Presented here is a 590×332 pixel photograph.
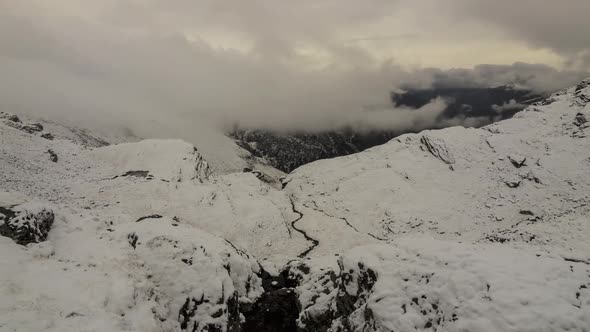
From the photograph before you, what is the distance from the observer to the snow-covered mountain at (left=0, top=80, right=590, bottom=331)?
1484 centimetres

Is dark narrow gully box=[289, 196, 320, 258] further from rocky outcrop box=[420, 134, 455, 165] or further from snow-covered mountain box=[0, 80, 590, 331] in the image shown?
rocky outcrop box=[420, 134, 455, 165]

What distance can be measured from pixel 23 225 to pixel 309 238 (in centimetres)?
3729

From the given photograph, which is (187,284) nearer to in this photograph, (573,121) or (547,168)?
(547,168)

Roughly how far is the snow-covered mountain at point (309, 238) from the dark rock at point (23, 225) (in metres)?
0.09

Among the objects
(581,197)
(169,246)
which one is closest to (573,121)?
(581,197)

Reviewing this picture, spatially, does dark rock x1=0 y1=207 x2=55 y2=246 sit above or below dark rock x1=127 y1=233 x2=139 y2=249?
above

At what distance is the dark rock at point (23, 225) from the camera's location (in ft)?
61.3

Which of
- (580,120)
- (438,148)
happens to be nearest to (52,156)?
(438,148)

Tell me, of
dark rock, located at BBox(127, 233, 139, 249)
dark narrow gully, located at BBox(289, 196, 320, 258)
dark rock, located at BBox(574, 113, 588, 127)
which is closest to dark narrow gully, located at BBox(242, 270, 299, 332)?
dark rock, located at BBox(127, 233, 139, 249)

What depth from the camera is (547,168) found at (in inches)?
2402

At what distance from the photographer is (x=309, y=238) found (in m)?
51.8

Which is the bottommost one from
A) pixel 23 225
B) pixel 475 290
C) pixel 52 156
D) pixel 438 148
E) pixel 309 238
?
pixel 309 238

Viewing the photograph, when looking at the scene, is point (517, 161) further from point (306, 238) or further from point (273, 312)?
point (273, 312)

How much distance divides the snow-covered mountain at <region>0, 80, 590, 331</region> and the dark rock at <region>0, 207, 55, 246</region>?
86 mm
